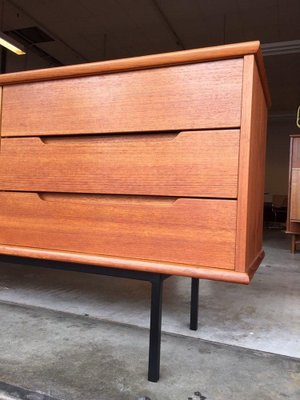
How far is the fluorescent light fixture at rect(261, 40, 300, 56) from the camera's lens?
5051 mm

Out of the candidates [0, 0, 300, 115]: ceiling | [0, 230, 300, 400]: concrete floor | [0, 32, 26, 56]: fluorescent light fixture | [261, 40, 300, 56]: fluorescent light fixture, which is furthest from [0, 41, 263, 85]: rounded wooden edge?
[261, 40, 300, 56]: fluorescent light fixture

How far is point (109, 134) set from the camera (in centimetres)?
94

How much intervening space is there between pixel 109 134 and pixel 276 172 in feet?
31.7

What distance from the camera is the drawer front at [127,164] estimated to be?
2.70ft

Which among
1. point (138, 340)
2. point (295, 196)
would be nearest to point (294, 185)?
point (295, 196)

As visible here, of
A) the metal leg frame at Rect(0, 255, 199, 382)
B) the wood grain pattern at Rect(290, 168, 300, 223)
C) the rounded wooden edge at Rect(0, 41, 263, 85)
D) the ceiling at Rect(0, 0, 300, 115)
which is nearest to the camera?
the rounded wooden edge at Rect(0, 41, 263, 85)

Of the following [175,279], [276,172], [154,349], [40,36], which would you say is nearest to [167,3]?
[40,36]

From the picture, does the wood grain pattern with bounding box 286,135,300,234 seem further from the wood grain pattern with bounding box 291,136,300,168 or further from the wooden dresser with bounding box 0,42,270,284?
the wooden dresser with bounding box 0,42,270,284

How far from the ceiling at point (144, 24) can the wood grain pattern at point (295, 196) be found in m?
2.18

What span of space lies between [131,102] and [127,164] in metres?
0.15

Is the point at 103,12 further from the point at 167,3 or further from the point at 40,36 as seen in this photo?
the point at 40,36

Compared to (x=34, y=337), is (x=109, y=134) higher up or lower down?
higher up

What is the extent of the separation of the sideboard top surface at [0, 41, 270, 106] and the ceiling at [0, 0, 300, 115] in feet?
12.6

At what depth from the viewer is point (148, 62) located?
2.86 ft
